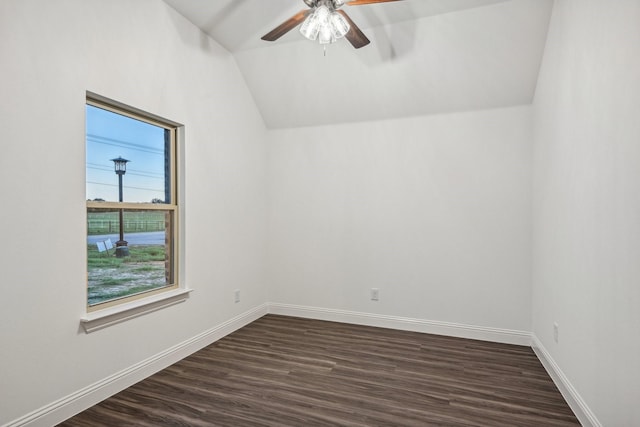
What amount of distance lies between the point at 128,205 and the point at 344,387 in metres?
2.00

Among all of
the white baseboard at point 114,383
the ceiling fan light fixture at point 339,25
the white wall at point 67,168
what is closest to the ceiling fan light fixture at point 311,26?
the ceiling fan light fixture at point 339,25

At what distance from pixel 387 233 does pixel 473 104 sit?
1.48m

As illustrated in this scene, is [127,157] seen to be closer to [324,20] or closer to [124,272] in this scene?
[124,272]

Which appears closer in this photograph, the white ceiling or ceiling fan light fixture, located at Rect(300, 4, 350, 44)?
ceiling fan light fixture, located at Rect(300, 4, 350, 44)

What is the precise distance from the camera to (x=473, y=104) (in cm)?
340

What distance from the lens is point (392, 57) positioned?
3.24 meters

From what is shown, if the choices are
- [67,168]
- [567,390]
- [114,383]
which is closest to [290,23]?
[67,168]

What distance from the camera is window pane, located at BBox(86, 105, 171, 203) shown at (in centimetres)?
241

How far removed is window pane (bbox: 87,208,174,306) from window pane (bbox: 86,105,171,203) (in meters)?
0.14

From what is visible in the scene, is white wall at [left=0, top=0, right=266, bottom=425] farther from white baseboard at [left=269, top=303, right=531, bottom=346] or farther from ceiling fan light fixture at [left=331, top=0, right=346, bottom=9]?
ceiling fan light fixture at [left=331, top=0, right=346, bottom=9]

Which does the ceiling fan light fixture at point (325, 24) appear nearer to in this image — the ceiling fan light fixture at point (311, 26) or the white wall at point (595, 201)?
the ceiling fan light fixture at point (311, 26)

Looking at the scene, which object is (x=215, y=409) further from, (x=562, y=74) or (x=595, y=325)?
(x=562, y=74)

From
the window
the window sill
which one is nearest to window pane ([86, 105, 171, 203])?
the window

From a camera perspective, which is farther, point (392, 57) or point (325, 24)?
point (392, 57)
